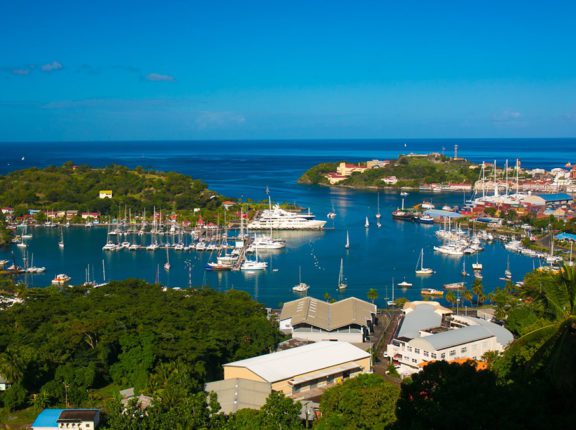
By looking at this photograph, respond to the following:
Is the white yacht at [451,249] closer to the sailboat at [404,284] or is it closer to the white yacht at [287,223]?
the sailboat at [404,284]

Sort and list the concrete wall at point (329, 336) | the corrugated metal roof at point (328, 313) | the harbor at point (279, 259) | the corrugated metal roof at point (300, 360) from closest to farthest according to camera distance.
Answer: the corrugated metal roof at point (300, 360) → the concrete wall at point (329, 336) → the corrugated metal roof at point (328, 313) → the harbor at point (279, 259)

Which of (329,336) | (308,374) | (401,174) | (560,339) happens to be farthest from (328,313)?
(401,174)

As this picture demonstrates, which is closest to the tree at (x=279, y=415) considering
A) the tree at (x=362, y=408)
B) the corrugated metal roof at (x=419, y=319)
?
the tree at (x=362, y=408)

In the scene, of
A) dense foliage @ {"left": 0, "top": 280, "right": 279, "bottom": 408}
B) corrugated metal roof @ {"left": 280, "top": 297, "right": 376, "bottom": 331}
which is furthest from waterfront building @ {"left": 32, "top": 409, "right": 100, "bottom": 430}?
corrugated metal roof @ {"left": 280, "top": 297, "right": 376, "bottom": 331}

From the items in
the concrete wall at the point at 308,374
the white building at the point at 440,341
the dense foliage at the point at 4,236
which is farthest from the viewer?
the dense foliage at the point at 4,236

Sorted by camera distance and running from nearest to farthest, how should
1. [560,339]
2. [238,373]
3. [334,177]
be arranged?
[560,339], [238,373], [334,177]

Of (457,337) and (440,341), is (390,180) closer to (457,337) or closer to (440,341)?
(457,337)

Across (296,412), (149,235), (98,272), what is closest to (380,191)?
(149,235)
